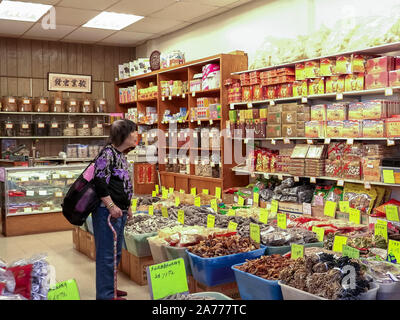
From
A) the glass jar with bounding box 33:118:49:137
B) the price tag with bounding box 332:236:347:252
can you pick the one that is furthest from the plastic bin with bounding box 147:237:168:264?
the glass jar with bounding box 33:118:49:137

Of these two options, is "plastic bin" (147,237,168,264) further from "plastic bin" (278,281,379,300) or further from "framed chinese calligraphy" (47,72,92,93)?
"framed chinese calligraphy" (47,72,92,93)

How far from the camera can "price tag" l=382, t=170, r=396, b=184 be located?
424cm

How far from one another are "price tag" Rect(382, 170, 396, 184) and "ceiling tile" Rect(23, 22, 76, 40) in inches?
244

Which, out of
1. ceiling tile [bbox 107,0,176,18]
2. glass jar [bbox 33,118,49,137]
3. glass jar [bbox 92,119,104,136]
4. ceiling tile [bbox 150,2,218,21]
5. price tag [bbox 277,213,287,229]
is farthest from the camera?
glass jar [bbox 92,119,104,136]

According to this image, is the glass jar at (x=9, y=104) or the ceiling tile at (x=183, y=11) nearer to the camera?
the ceiling tile at (x=183, y=11)

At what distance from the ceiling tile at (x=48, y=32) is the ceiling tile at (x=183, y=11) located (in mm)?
1912

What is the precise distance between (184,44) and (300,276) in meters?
→ 6.54

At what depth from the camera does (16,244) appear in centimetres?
599

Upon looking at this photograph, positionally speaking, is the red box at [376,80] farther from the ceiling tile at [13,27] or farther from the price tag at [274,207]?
the ceiling tile at [13,27]

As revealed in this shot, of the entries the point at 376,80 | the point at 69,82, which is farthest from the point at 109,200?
the point at 69,82

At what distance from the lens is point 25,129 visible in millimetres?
8773

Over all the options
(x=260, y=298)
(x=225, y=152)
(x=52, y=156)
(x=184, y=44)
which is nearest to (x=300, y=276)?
(x=260, y=298)

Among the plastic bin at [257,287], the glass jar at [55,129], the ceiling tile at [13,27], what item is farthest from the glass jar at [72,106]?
the plastic bin at [257,287]

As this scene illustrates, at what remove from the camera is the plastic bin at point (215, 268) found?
3061 mm
